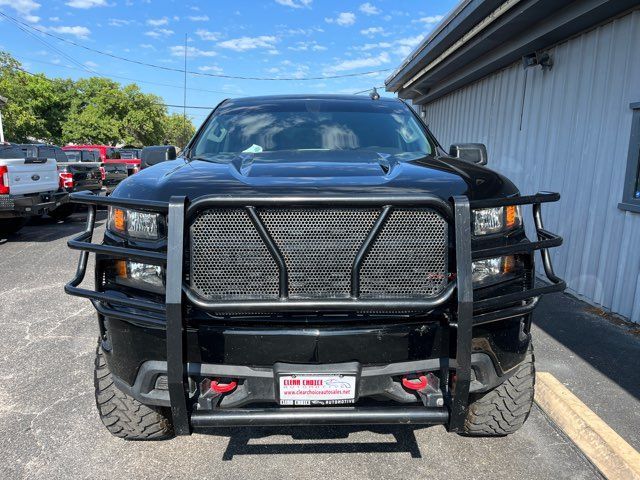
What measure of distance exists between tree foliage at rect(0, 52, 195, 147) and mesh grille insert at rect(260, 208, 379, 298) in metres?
38.1

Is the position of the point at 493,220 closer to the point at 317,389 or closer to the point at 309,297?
the point at 309,297

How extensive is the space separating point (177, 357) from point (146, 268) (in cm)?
46

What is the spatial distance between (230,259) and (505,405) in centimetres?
165

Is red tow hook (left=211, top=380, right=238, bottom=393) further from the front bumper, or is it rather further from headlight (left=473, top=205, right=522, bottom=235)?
the front bumper

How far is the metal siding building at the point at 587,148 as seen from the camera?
4.70m

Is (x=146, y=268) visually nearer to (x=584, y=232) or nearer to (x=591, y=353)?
(x=591, y=353)

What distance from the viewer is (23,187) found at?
27.4 ft

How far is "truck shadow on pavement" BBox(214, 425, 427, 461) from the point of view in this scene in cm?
266

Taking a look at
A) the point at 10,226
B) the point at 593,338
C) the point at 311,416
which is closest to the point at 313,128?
the point at 311,416

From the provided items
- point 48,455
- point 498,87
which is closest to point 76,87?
point 498,87

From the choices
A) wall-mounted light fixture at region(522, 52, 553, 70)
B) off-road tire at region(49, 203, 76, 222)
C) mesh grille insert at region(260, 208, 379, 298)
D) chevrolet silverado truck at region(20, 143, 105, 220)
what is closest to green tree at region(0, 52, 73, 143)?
chevrolet silverado truck at region(20, 143, 105, 220)

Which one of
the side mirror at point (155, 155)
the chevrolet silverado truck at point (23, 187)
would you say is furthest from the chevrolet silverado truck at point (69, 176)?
the side mirror at point (155, 155)

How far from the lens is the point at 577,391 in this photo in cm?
326

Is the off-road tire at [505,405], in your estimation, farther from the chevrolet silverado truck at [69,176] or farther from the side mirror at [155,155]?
the chevrolet silverado truck at [69,176]
